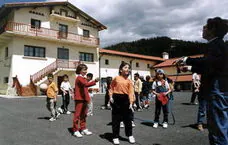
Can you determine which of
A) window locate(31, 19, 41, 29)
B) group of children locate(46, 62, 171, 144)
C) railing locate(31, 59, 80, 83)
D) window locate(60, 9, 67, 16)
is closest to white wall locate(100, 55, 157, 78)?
railing locate(31, 59, 80, 83)

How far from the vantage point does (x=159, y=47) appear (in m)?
73.6

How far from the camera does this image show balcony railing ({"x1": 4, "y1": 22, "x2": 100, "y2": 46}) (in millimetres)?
24403

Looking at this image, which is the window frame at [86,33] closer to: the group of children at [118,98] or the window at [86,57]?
the window at [86,57]

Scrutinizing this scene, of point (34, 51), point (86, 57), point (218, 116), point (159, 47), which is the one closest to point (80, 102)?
point (218, 116)

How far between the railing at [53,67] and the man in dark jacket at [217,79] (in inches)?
930

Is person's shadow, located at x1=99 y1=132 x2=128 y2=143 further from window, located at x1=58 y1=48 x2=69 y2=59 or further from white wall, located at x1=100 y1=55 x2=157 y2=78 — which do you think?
white wall, located at x1=100 y1=55 x2=157 y2=78

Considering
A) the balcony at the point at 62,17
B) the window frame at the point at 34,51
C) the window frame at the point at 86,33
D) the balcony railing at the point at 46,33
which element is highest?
the balcony at the point at 62,17

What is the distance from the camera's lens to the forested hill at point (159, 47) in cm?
6431

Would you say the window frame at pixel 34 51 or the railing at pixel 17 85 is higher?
the window frame at pixel 34 51

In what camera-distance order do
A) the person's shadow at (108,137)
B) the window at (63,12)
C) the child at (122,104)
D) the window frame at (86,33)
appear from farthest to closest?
the window frame at (86,33) < the window at (63,12) < the person's shadow at (108,137) < the child at (122,104)

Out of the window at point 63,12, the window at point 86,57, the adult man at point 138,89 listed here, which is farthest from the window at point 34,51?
the adult man at point 138,89

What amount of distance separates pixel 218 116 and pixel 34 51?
25671 millimetres

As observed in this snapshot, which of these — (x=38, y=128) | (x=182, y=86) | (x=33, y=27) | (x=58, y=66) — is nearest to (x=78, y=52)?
(x=58, y=66)

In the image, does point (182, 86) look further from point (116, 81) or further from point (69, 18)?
point (116, 81)
